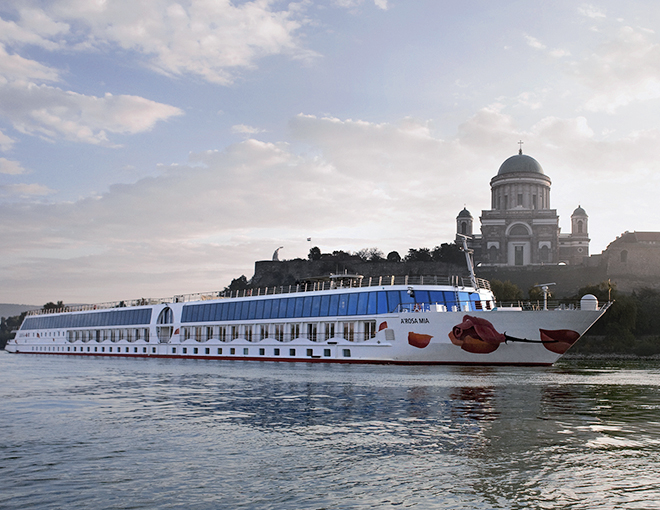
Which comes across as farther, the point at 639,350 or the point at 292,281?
the point at 292,281

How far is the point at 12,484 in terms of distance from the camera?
916cm

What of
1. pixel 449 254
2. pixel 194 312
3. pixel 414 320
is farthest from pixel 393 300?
pixel 449 254

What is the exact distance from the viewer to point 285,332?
46344 mm

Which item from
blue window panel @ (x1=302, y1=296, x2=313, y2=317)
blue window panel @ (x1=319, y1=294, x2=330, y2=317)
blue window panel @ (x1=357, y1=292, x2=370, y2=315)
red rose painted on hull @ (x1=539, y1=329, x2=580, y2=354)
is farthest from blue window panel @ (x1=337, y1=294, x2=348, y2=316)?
red rose painted on hull @ (x1=539, y1=329, x2=580, y2=354)

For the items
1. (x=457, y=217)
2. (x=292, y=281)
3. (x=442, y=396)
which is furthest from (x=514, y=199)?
(x=442, y=396)

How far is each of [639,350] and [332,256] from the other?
257 ft

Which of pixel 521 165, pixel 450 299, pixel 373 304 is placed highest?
pixel 521 165

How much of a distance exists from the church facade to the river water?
355ft

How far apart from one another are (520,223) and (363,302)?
93723 mm

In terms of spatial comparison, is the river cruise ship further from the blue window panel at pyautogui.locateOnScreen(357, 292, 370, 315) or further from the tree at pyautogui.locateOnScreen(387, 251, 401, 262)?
the tree at pyautogui.locateOnScreen(387, 251, 401, 262)

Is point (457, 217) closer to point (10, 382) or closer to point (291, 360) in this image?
point (291, 360)

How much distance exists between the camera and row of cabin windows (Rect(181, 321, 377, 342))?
40750 millimetres

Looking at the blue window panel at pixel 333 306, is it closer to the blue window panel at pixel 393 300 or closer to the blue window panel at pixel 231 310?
the blue window panel at pixel 393 300

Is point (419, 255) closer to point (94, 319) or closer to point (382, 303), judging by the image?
point (94, 319)
